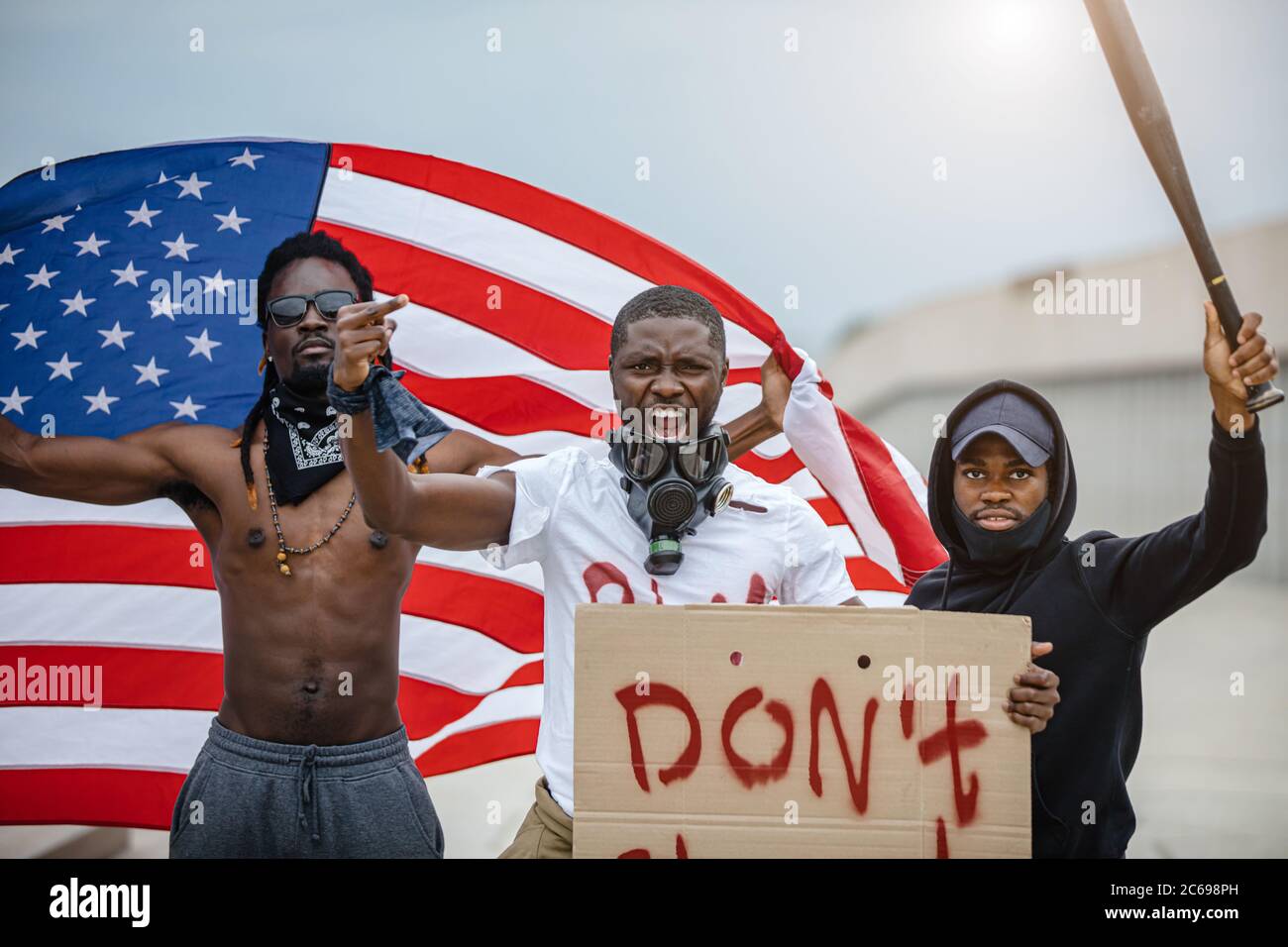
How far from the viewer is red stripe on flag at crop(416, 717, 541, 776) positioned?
162 inches

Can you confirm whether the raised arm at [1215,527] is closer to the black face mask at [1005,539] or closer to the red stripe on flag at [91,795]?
the black face mask at [1005,539]

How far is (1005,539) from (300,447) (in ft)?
6.19

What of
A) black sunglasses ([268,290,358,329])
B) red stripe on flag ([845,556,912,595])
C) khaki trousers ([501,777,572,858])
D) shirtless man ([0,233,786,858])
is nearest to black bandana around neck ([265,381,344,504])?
shirtless man ([0,233,786,858])

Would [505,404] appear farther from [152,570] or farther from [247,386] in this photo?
[152,570]

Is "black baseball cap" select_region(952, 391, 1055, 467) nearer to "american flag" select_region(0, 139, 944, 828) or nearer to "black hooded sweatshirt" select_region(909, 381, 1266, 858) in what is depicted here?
"black hooded sweatshirt" select_region(909, 381, 1266, 858)

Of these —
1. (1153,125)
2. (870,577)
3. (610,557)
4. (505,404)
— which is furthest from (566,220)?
(1153,125)

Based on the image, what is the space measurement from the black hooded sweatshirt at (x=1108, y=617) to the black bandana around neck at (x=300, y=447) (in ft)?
5.98

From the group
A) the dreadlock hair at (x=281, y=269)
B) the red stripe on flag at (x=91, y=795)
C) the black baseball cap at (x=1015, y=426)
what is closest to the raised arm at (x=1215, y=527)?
the black baseball cap at (x=1015, y=426)

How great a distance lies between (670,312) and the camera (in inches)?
120

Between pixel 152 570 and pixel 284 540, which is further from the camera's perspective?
pixel 152 570

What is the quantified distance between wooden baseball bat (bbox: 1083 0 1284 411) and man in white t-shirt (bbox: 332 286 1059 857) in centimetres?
103
